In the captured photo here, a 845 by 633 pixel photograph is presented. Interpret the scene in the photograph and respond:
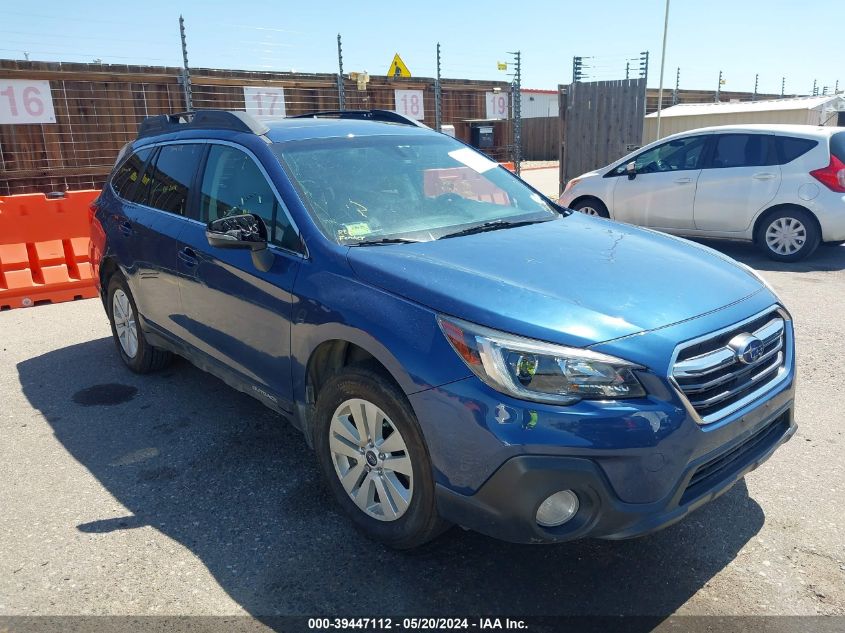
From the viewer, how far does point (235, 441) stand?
4129 millimetres

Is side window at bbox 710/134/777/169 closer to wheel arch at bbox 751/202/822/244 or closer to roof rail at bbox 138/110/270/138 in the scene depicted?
wheel arch at bbox 751/202/822/244

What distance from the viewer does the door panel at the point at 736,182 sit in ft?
27.6

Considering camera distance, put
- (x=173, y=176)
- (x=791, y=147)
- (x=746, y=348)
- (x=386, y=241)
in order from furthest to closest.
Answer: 1. (x=791, y=147)
2. (x=173, y=176)
3. (x=386, y=241)
4. (x=746, y=348)

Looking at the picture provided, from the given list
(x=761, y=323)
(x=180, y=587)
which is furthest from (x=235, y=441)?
(x=761, y=323)

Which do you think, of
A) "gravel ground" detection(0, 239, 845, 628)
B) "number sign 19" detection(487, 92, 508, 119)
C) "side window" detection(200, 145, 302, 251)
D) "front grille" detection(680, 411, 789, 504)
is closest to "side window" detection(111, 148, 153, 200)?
"side window" detection(200, 145, 302, 251)

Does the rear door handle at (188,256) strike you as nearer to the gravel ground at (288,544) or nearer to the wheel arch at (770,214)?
the gravel ground at (288,544)

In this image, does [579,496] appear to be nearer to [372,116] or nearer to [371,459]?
[371,459]

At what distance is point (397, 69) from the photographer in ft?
52.4

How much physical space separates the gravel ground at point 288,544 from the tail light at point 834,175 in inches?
176

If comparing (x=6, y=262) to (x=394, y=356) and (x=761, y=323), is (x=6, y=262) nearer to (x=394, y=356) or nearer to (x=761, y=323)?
(x=394, y=356)

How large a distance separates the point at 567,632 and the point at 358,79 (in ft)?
45.2

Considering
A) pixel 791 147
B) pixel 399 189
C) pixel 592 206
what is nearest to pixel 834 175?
pixel 791 147

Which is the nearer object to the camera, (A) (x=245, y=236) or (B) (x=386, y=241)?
Answer: (B) (x=386, y=241)

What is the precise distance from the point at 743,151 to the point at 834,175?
1073 millimetres
